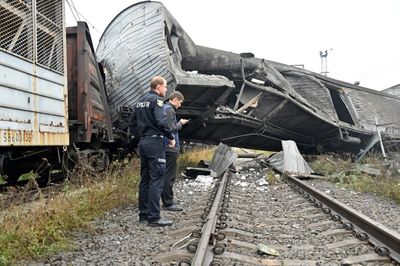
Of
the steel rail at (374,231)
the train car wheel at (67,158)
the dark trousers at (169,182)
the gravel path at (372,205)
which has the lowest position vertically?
the gravel path at (372,205)

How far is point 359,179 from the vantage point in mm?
10359

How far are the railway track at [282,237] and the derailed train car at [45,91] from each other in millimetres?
2352

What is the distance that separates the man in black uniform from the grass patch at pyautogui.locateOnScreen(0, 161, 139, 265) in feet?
2.54

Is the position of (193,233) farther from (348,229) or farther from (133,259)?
(348,229)

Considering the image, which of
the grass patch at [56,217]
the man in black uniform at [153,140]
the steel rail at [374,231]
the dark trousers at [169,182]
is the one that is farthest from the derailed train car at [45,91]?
the steel rail at [374,231]

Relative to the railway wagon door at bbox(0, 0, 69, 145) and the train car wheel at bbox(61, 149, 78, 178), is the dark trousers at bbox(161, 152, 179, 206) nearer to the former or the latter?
the railway wagon door at bbox(0, 0, 69, 145)

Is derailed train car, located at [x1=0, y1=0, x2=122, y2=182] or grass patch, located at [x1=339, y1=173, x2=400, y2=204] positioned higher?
derailed train car, located at [x1=0, y1=0, x2=122, y2=182]

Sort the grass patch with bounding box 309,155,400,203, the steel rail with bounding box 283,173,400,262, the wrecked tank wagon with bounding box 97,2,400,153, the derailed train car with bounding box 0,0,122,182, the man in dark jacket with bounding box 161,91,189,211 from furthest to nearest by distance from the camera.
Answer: the wrecked tank wagon with bounding box 97,2,400,153 → the grass patch with bounding box 309,155,400,203 → the man in dark jacket with bounding box 161,91,189,211 → the derailed train car with bounding box 0,0,122,182 → the steel rail with bounding box 283,173,400,262

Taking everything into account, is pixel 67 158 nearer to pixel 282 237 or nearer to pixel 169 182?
pixel 169 182

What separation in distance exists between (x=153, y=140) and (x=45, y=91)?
6.23ft

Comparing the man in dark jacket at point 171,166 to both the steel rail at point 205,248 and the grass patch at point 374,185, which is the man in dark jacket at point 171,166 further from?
the grass patch at point 374,185

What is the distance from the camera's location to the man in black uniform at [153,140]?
540 centimetres

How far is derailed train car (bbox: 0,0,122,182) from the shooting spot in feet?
17.7

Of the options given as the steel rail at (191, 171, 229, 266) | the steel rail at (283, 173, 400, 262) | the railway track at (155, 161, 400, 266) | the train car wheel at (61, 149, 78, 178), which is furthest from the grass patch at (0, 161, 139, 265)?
the steel rail at (283, 173, 400, 262)
